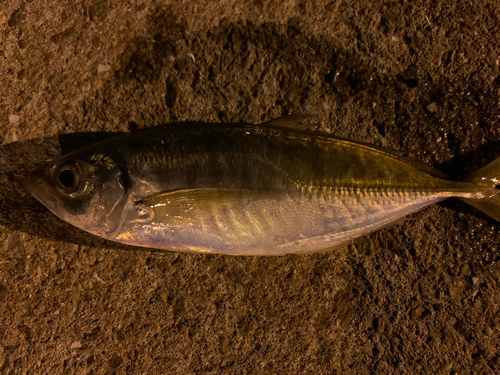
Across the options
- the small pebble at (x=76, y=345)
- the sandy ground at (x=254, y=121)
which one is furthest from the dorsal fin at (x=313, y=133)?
the small pebble at (x=76, y=345)

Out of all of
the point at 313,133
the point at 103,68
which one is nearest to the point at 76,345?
the point at 103,68

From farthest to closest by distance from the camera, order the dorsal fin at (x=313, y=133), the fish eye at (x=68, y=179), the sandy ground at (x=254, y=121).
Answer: the sandy ground at (x=254, y=121) < the dorsal fin at (x=313, y=133) < the fish eye at (x=68, y=179)

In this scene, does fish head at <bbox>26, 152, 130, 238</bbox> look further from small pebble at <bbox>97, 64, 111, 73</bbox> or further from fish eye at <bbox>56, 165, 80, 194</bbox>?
small pebble at <bbox>97, 64, 111, 73</bbox>

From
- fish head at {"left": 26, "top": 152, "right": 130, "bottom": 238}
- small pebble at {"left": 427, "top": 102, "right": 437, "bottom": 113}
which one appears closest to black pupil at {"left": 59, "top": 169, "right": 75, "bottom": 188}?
fish head at {"left": 26, "top": 152, "right": 130, "bottom": 238}

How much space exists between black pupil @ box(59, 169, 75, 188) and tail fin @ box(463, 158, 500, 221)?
2.32 metres

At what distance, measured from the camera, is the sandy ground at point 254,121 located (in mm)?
1840

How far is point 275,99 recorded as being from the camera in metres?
1.88

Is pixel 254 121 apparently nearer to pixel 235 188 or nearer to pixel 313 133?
pixel 313 133

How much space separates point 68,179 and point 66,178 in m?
0.01

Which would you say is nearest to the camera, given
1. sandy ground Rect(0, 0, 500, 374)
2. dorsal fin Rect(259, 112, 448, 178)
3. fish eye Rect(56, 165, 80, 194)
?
fish eye Rect(56, 165, 80, 194)

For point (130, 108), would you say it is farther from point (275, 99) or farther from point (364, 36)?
point (364, 36)

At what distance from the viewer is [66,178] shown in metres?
1.55

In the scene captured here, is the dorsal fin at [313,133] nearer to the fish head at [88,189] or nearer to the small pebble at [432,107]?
the small pebble at [432,107]

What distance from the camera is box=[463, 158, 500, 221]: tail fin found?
1.77m
